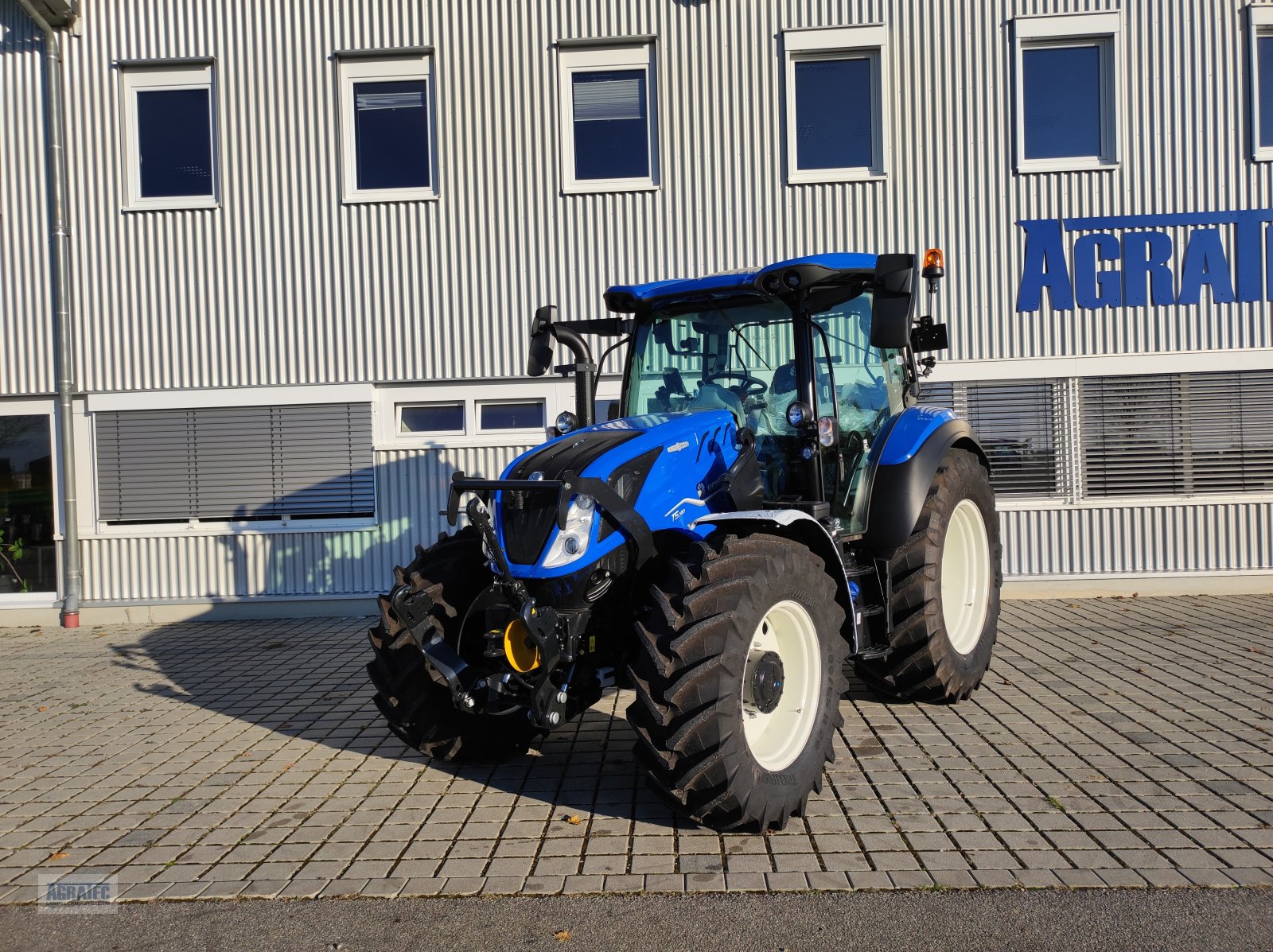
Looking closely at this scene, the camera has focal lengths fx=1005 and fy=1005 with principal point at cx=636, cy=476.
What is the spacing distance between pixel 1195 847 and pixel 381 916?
3029 mm

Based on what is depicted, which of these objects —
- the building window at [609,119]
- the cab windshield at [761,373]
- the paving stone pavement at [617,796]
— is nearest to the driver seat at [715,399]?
the cab windshield at [761,373]

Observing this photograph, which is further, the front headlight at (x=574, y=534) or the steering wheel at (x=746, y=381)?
the steering wheel at (x=746, y=381)

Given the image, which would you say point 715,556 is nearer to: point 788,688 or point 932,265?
point 788,688

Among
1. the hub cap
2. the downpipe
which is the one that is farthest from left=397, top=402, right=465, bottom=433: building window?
the hub cap

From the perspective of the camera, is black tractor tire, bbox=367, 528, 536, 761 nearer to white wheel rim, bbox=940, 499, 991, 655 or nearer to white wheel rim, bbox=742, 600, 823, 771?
white wheel rim, bbox=742, 600, 823, 771

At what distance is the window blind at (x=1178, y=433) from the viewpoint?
31.6 feet

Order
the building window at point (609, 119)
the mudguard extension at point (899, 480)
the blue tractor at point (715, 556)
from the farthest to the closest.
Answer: the building window at point (609, 119), the mudguard extension at point (899, 480), the blue tractor at point (715, 556)

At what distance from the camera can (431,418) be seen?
33.2 feet

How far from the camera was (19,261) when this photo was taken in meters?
10.1

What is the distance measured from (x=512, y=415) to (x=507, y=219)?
194cm

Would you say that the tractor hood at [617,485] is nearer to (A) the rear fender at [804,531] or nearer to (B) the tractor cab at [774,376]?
(A) the rear fender at [804,531]

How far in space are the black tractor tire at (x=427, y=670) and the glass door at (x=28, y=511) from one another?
23.4ft

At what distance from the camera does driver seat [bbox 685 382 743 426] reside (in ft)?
17.3

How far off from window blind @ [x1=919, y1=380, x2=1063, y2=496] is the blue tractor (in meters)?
3.77
